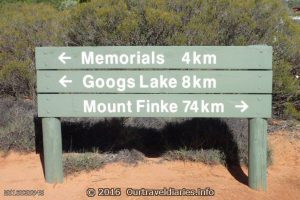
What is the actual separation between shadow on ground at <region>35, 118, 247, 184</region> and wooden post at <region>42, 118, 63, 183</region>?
29.4 inches

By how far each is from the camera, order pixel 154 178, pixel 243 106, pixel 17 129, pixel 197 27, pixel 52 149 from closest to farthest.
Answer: pixel 243 106
pixel 52 149
pixel 154 178
pixel 17 129
pixel 197 27

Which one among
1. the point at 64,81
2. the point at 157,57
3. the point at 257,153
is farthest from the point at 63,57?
the point at 257,153

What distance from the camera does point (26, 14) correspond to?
9609mm

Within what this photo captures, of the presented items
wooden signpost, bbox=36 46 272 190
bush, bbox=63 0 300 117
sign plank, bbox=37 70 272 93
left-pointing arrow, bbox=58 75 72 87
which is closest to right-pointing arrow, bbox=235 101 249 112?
wooden signpost, bbox=36 46 272 190

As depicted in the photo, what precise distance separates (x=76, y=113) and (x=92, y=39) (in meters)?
3.01

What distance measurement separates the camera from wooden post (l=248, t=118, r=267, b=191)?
471 cm

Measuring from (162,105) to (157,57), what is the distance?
0.43 m

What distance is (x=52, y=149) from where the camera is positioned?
4.93 metres

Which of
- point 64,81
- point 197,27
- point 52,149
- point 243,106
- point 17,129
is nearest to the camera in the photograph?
point 243,106

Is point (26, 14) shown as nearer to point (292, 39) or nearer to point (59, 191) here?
point (292, 39)

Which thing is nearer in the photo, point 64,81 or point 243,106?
point 243,106

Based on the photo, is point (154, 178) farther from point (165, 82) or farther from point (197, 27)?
point (197, 27)

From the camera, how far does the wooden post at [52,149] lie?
4887 mm

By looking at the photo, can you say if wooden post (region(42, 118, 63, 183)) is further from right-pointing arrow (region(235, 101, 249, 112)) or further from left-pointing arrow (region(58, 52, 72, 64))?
right-pointing arrow (region(235, 101, 249, 112))
